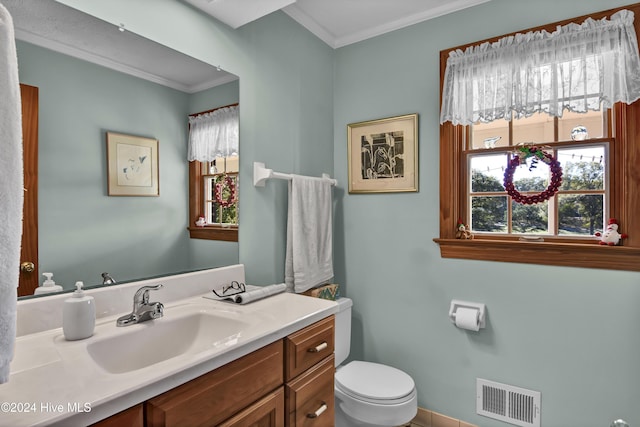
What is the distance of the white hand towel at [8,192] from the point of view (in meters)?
0.65

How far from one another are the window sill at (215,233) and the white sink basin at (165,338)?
0.37 metres

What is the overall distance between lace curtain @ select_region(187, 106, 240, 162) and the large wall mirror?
0.04 meters

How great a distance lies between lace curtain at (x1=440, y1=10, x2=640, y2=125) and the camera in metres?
1.56

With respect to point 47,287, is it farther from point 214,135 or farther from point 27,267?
point 214,135

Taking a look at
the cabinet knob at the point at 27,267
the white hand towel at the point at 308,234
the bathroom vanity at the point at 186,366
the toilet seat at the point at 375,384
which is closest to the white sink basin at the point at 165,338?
the bathroom vanity at the point at 186,366

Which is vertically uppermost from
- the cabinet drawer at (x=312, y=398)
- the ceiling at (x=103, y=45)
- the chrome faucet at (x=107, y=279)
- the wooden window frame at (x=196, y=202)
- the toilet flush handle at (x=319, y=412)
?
the ceiling at (x=103, y=45)

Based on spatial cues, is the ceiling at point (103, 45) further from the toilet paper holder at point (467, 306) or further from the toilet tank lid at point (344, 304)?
the toilet paper holder at point (467, 306)

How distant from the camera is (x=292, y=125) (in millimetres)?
2084

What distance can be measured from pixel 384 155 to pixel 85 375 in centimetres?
195

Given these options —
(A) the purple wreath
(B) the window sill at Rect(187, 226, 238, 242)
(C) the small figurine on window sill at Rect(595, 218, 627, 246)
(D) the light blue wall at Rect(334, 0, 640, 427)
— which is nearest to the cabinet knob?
(B) the window sill at Rect(187, 226, 238, 242)

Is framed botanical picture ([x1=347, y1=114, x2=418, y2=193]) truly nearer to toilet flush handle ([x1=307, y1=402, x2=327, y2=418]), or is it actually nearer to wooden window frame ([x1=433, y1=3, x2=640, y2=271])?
wooden window frame ([x1=433, y1=3, x2=640, y2=271])

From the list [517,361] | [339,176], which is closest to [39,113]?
[339,176]

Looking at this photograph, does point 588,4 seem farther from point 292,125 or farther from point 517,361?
point 517,361

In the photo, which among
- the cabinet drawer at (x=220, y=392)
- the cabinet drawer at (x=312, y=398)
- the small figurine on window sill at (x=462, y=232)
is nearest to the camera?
the cabinet drawer at (x=220, y=392)
